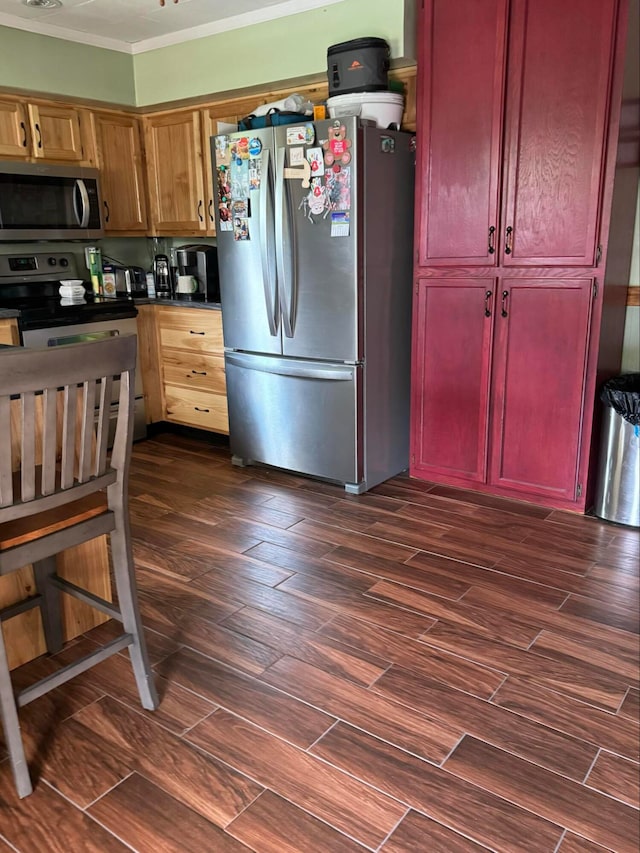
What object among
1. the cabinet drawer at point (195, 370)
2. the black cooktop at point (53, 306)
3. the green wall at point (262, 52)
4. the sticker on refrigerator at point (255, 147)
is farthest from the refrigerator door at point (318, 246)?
the black cooktop at point (53, 306)

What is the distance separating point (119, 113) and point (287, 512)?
2944 mm

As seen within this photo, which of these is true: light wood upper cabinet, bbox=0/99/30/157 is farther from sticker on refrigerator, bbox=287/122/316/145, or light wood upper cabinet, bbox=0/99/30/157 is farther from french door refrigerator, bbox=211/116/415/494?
sticker on refrigerator, bbox=287/122/316/145

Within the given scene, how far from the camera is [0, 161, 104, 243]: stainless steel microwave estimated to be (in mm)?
3836

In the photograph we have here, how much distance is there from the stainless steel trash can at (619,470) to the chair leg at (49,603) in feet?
7.63

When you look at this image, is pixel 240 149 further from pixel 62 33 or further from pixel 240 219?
pixel 62 33

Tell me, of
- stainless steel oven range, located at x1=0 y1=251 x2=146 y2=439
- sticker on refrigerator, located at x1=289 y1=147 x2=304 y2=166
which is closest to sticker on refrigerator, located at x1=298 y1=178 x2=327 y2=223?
sticker on refrigerator, located at x1=289 y1=147 x2=304 y2=166

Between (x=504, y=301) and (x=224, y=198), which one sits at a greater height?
(x=224, y=198)

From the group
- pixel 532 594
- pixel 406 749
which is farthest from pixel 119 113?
pixel 406 749

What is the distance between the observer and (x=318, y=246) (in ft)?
10.6

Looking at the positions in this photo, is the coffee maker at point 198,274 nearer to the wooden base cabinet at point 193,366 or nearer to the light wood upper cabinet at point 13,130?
the wooden base cabinet at point 193,366

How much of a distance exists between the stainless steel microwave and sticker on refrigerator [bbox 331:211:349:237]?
6.08 feet

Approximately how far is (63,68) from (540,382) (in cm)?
330

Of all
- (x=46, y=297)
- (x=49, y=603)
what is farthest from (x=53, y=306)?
(x=49, y=603)

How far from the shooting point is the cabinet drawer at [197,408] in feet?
13.8
